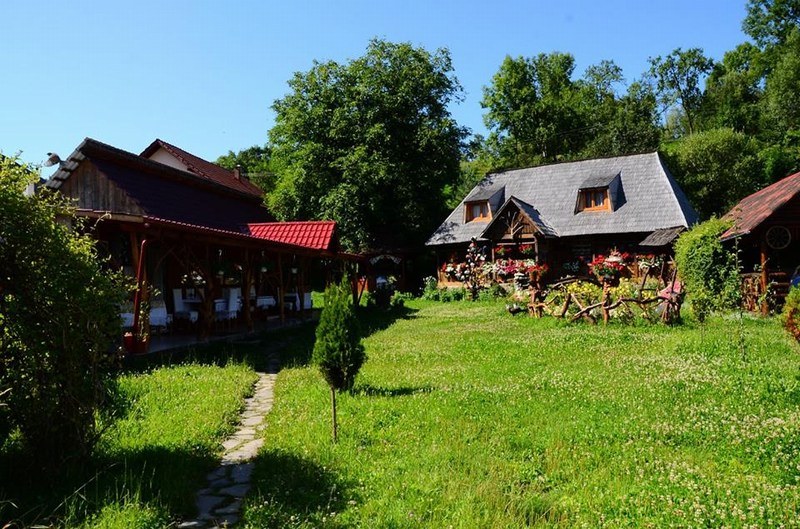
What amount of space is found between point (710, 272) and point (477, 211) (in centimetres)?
2131

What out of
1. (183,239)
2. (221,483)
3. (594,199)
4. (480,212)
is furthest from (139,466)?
(480,212)

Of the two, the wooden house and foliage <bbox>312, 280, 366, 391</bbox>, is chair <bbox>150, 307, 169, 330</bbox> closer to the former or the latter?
the wooden house

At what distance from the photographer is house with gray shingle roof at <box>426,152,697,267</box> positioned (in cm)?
2730

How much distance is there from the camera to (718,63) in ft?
187

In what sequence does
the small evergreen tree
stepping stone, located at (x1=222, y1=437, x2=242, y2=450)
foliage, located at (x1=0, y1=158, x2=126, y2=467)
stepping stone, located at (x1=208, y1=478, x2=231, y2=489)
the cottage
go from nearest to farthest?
foliage, located at (x1=0, y1=158, x2=126, y2=467)
stepping stone, located at (x1=208, y1=478, x2=231, y2=489)
stepping stone, located at (x1=222, y1=437, x2=242, y2=450)
the small evergreen tree
the cottage

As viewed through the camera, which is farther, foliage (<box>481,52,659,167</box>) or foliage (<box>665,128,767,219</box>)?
foliage (<box>481,52,659,167</box>)

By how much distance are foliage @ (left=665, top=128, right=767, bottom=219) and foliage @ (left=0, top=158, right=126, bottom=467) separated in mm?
40035

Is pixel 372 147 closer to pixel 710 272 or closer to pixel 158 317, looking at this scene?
pixel 158 317

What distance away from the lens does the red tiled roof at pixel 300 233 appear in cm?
2114

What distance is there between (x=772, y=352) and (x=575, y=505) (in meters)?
8.09

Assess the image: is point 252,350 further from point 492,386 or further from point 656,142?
point 656,142

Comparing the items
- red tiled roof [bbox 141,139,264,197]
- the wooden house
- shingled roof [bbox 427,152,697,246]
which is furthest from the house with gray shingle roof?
red tiled roof [bbox 141,139,264,197]

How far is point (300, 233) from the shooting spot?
2183cm

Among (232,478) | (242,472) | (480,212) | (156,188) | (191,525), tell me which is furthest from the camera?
(480,212)
